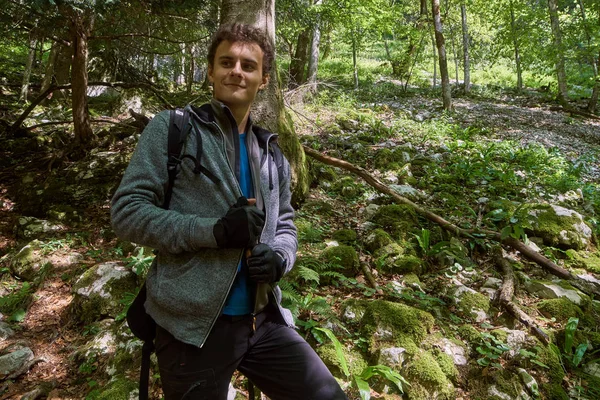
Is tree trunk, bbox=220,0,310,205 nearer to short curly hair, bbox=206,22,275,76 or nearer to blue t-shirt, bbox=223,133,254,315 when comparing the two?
short curly hair, bbox=206,22,275,76

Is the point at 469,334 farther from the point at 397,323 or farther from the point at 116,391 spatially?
the point at 116,391

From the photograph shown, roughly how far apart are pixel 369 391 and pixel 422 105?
1545 cm

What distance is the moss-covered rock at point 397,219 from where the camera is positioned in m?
5.01

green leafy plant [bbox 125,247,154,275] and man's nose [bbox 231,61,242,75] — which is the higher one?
man's nose [bbox 231,61,242,75]

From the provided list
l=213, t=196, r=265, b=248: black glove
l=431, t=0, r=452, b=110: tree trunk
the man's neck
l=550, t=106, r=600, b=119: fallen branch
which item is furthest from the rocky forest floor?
l=550, t=106, r=600, b=119: fallen branch

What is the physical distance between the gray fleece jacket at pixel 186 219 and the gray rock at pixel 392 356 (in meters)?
1.72

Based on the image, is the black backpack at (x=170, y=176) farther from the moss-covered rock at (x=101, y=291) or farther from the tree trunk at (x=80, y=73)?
the tree trunk at (x=80, y=73)

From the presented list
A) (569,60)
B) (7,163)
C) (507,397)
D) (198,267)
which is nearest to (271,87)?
(198,267)

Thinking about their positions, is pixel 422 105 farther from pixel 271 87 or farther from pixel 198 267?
pixel 198 267

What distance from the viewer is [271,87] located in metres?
4.84

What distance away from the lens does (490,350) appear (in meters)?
3.14

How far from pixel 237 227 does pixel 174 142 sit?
502 millimetres

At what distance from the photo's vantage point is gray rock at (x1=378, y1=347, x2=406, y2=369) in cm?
298

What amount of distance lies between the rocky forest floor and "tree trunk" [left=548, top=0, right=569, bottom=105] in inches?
324
